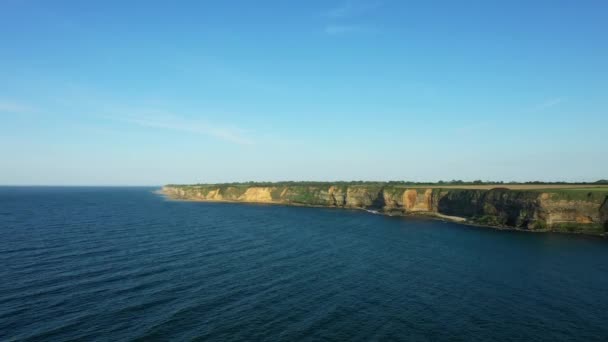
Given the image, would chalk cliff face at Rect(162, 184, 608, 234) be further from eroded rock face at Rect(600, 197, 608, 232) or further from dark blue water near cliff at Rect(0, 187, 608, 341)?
dark blue water near cliff at Rect(0, 187, 608, 341)

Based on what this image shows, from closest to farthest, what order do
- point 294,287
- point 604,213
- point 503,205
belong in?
point 294,287 < point 604,213 < point 503,205

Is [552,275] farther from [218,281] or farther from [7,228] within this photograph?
[7,228]

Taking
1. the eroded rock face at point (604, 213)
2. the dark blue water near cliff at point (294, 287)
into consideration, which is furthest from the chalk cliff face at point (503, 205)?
the dark blue water near cliff at point (294, 287)

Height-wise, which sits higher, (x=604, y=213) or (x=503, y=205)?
(x=503, y=205)

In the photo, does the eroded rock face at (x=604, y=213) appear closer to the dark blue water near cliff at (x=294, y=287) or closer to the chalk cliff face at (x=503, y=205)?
the chalk cliff face at (x=503, y=205)

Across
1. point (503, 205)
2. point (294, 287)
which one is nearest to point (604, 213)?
point (503, 205)

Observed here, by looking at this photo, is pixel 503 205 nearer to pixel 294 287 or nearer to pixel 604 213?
pixel 604 213

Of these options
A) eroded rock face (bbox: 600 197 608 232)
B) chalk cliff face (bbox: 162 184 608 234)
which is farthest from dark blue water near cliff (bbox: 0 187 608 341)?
chalk cliff face (bbox: 162 184 608 234)

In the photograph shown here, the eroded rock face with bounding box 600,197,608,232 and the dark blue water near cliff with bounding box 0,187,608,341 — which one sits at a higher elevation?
the eroded rock face with bounding box 600,197,608,232

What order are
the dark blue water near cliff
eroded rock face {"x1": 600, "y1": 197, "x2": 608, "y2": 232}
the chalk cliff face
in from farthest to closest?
1. the chalk cliff face
2. eroded rock face {"x1": 600, "y1": 197, "x2": 608, "y2": 232}
3. the dark blue water near cliff
